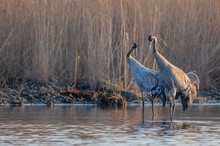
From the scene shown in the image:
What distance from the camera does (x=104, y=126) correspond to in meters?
9.87

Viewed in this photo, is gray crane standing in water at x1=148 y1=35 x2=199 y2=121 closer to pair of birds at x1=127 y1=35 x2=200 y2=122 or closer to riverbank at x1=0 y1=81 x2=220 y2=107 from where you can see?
→ pair of birds at x1=127 y1=35 x2=200 y2=122

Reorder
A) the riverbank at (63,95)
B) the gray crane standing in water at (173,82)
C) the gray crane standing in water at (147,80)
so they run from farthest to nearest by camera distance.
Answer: the riverbank at (63,95) < the gray crane standing in water at (147,80) < the gray crane standing in water at (173,82)

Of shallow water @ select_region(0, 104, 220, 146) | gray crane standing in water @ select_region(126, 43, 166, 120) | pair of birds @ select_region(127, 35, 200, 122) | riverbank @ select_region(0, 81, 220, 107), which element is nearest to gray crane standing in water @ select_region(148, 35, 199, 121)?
pair of birds @ select_region(127, 35, 200, 122)

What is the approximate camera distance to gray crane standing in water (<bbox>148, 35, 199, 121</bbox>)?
11.6m

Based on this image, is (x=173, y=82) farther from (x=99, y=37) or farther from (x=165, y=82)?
(x=99, y=37)

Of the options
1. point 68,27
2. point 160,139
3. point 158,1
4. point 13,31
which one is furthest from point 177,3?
point 160,139

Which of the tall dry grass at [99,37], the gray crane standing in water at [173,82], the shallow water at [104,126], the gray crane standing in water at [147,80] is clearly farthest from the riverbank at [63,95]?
the gray crane standing in water at [173,82]

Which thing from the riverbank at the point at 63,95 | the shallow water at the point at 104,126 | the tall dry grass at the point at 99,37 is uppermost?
the tall dry grass at the point at 99,37

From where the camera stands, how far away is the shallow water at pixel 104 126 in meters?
8.56

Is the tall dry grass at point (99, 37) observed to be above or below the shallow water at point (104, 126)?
above

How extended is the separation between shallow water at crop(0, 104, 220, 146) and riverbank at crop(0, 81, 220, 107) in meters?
0.30

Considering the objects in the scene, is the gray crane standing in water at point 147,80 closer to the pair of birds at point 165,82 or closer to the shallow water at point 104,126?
the pair of birds at point 165,82

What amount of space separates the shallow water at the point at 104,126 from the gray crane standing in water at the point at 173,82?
264 millimetres

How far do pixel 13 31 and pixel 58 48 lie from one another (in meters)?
0.92
